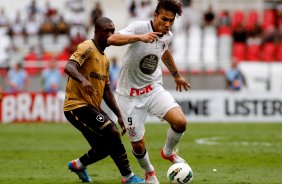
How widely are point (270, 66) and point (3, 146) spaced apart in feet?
50.4

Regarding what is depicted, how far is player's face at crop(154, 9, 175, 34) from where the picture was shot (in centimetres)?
1151

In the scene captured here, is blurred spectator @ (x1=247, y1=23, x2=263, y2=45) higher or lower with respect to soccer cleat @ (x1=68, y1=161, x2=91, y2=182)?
lower

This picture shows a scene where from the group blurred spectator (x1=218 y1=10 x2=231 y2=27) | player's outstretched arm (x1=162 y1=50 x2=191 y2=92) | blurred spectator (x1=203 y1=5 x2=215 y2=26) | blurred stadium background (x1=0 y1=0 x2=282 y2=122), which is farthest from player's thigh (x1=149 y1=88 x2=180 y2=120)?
blurred spectator (x1=218 y1=10 x2=231 y2=27)

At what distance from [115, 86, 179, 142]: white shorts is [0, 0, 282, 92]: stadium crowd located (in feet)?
67.0

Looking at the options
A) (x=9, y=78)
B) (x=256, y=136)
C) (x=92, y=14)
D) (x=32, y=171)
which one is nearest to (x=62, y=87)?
(x=9, y=78)

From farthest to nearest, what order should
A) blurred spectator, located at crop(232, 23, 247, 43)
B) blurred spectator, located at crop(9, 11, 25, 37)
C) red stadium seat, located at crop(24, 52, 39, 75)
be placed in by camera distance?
1. blurred spectator, located at crop(9, 11, 25, 37)
2. blurred spectator, located at crop(232, 23, 247, 43)
3. red stadium seat, located at crop(24, 52, 39, 75)

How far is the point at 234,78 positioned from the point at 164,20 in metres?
Result: 17.2

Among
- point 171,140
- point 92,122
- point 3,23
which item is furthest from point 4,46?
point 92,122

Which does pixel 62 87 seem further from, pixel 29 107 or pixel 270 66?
pixel 270 66

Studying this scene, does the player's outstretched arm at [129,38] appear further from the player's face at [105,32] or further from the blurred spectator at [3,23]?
the blurred spectator at [3,23]

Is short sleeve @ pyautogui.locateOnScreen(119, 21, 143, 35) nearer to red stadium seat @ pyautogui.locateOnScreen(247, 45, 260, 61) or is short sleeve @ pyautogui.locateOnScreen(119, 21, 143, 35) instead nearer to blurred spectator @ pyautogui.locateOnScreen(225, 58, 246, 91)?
blurred spectator @ pyautogui.locateOnScreen(225, 58, 246, 91)

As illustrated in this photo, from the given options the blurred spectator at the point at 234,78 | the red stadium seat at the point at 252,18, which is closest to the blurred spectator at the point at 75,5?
the red stadium seat at the point at 252,18

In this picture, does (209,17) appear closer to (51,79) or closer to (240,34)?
(240,34)

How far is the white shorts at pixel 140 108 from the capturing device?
11906 mm
